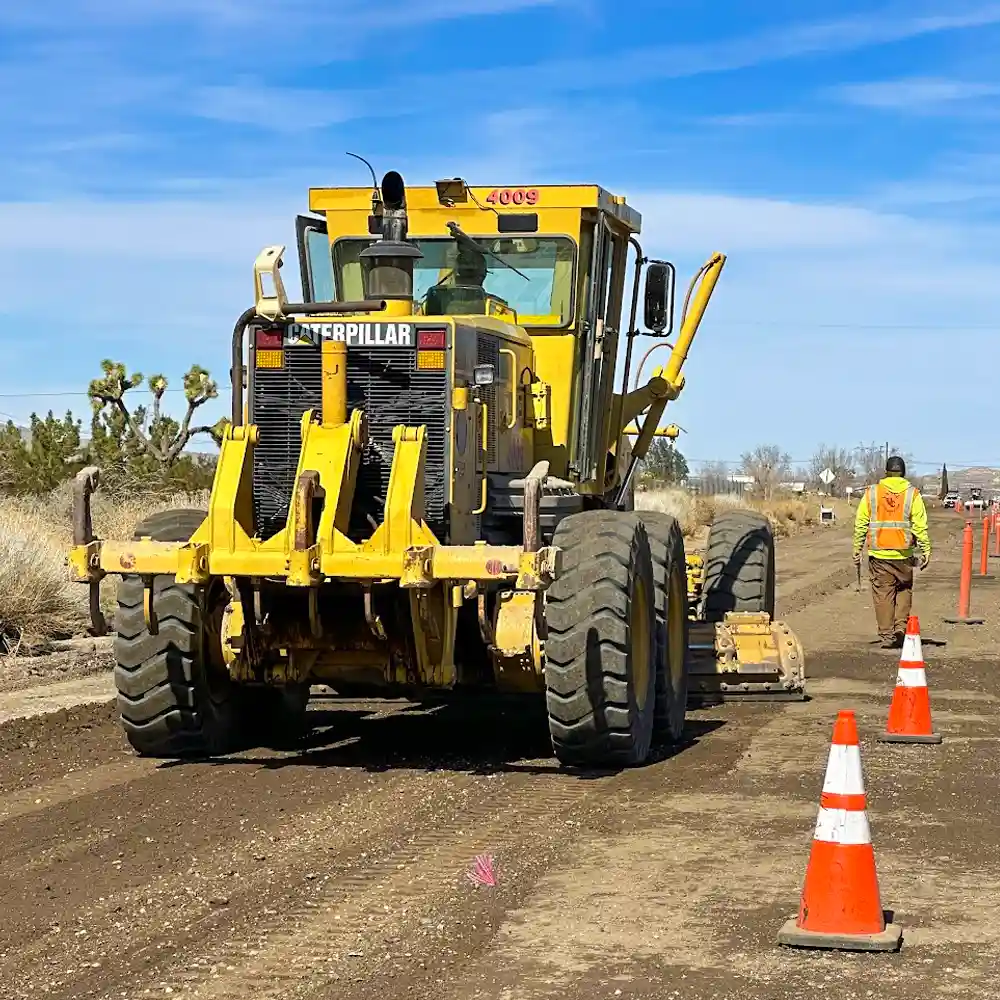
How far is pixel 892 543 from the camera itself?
16.8 metres

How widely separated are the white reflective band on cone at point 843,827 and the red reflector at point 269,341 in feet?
15.8

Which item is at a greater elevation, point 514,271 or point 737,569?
point 514,271

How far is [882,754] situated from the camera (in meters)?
10.3

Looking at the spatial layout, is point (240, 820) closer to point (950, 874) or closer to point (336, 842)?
point (336, 842)

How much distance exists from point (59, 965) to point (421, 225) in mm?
6818

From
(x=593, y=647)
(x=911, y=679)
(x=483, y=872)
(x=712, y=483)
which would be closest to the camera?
(x=483, y=872)

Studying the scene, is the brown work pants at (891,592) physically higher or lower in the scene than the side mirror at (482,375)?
lower

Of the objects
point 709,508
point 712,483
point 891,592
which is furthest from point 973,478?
point 891,592

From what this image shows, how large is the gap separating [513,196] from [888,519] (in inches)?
270

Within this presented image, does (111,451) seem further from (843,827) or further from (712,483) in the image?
(712,483)

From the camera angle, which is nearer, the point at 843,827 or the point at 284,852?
the point at 843,827

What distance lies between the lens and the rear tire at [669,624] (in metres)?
10.5

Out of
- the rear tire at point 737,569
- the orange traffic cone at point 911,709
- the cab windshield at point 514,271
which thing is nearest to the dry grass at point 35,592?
the rear tire at point 737,569

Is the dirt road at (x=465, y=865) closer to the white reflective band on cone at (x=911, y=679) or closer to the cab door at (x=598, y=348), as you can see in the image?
the white reflective band on cone at (x=911, y=679)
